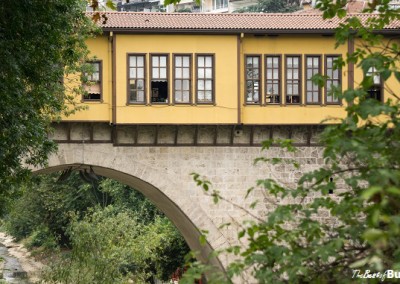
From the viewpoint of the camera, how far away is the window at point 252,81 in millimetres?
24219

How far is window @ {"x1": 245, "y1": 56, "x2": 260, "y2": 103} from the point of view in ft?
79.5

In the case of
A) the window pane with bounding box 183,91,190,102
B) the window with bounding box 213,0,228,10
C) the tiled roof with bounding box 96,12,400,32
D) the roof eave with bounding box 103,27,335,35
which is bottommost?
the window pane with bounding box 183,91,190,102

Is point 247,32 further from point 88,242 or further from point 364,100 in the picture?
point 364,100

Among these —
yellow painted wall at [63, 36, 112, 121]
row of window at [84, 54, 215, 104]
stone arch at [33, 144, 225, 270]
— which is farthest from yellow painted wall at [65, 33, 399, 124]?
stone arch at [33, 144, 225, 270]

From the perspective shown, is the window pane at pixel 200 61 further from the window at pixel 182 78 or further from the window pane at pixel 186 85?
the window pane at pixel 186 85

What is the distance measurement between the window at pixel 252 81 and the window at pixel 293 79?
0.70m

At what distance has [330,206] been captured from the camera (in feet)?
28.5

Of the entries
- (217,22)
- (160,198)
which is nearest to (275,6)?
(160,198)

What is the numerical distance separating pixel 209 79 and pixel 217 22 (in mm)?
1402

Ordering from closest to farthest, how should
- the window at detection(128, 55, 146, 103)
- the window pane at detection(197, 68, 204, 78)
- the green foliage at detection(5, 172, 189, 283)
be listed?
the window at detection(128, 55, 146, 103) < the window pane at detection(197, 68, 204, 78) < the green foliage at detection(5, 172, 189, 283)

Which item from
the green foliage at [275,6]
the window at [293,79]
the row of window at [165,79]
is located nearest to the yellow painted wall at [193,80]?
the row of window at [165,79]

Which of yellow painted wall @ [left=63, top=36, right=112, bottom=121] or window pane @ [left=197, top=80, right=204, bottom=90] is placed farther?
window pane @ [left=197, top=80, right=204, bottom=90]

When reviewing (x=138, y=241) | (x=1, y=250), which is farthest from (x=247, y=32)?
(x=1, y=250)

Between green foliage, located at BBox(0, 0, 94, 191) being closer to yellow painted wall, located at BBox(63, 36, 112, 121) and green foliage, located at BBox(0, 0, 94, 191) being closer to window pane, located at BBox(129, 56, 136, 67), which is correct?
yellow painted wall, located at BBox(63, 36, 112, 121)
